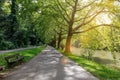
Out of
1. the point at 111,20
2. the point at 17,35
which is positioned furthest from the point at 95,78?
the point at 17,35

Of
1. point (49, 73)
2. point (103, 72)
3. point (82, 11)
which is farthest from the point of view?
point (82, 11)

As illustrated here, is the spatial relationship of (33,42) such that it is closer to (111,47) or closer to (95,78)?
(111,47)

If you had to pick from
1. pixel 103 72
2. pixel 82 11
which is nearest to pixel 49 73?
pixel 103 72

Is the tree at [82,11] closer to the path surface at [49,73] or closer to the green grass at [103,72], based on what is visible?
the green grass at [103,72]

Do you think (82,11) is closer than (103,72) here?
No

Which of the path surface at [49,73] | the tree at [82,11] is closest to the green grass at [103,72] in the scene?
the path surface at [49,73]

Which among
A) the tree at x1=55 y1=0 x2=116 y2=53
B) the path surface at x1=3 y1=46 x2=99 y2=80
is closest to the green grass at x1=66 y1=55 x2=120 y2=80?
the path surface at x1=3 y1=46 x2=99 y2=80

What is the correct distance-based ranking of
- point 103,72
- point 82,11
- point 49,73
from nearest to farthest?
point 49,73, point 103,72, point 82,11

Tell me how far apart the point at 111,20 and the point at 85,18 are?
473 centimetres

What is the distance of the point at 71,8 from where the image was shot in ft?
116

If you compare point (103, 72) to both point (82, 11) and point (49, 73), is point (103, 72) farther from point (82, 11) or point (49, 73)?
point (82, 11)

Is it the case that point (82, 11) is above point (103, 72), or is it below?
above

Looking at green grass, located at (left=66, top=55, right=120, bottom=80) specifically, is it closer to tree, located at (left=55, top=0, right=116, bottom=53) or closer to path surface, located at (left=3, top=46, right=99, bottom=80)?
path surface, located at (left=3, top=46, right=99, bottom=80)

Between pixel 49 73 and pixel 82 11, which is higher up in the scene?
pixel 82 11
